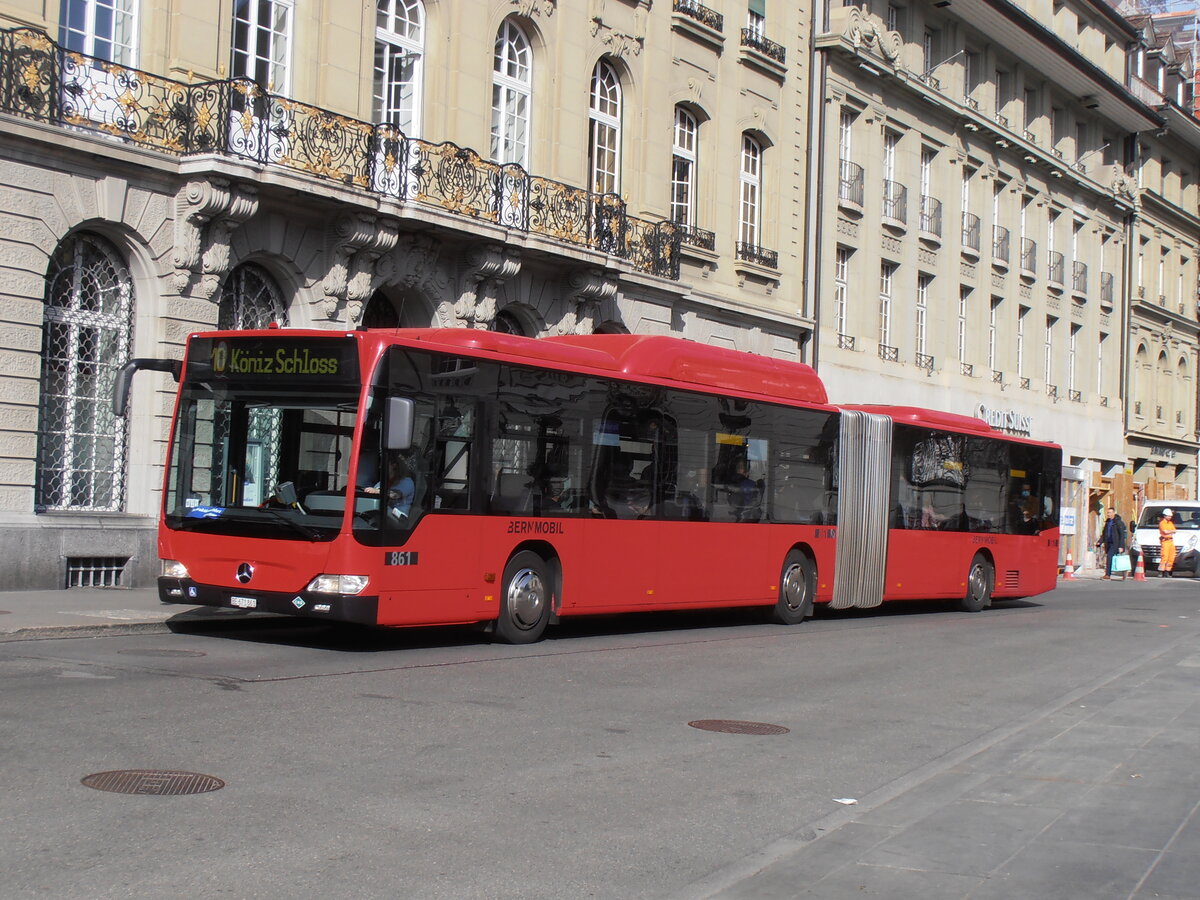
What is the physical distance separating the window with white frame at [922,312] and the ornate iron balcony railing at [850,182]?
181 inches

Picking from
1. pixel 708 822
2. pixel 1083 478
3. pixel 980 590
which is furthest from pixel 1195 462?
pixel 708 822

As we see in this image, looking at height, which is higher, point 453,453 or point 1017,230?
point 1017,230

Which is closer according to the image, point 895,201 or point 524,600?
point 524,600

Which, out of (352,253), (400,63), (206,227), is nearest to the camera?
(206,227)

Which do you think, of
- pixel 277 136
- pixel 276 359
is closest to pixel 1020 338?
pixel 277 136

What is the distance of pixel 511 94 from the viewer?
25125mm

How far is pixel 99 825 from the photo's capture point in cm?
614

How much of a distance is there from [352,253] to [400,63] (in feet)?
12.4

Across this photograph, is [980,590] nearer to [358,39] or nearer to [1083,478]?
[358,39]

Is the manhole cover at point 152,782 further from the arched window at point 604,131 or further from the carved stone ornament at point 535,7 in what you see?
the arched window at point 604,131

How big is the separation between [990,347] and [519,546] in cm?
3119

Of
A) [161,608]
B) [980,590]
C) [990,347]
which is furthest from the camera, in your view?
[990,347]

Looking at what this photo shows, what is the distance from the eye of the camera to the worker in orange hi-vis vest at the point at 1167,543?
42069mm

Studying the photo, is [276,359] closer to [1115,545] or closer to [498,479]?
[498,479]
